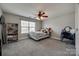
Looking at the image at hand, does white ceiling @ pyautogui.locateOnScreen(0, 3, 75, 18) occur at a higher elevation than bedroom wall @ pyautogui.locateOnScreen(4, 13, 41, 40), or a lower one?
higher

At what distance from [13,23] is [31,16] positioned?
0.40m

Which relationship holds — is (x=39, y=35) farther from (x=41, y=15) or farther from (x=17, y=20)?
(x=17, y=20)

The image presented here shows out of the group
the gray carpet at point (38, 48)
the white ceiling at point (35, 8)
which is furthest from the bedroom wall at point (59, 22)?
the gray carpet at point (38, 48)

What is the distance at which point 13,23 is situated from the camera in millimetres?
1686

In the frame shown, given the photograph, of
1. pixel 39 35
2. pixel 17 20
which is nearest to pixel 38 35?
pixel 39 35

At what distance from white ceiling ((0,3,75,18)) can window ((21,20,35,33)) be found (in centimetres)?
17

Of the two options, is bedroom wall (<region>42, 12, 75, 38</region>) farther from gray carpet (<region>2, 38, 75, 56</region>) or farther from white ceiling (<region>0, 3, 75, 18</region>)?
gray carpet (<region>2, 38, 75, 56</region>)

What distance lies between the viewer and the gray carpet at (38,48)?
1674mm

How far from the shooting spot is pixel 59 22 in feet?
5.76

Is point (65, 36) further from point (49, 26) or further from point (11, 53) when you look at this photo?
point (11, 53)

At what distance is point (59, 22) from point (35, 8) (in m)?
0.59

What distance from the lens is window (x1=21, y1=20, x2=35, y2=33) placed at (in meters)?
1.74

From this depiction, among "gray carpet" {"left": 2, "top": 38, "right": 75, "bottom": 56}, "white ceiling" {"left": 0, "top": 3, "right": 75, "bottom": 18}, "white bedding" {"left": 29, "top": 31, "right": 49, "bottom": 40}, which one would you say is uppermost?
"white ceiling" {"left": 0, "top": 3, "right": 75, "bottom": 18}

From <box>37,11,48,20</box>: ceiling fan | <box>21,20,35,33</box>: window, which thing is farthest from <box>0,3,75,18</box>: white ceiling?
<box>21,20,35,33</box>: window
